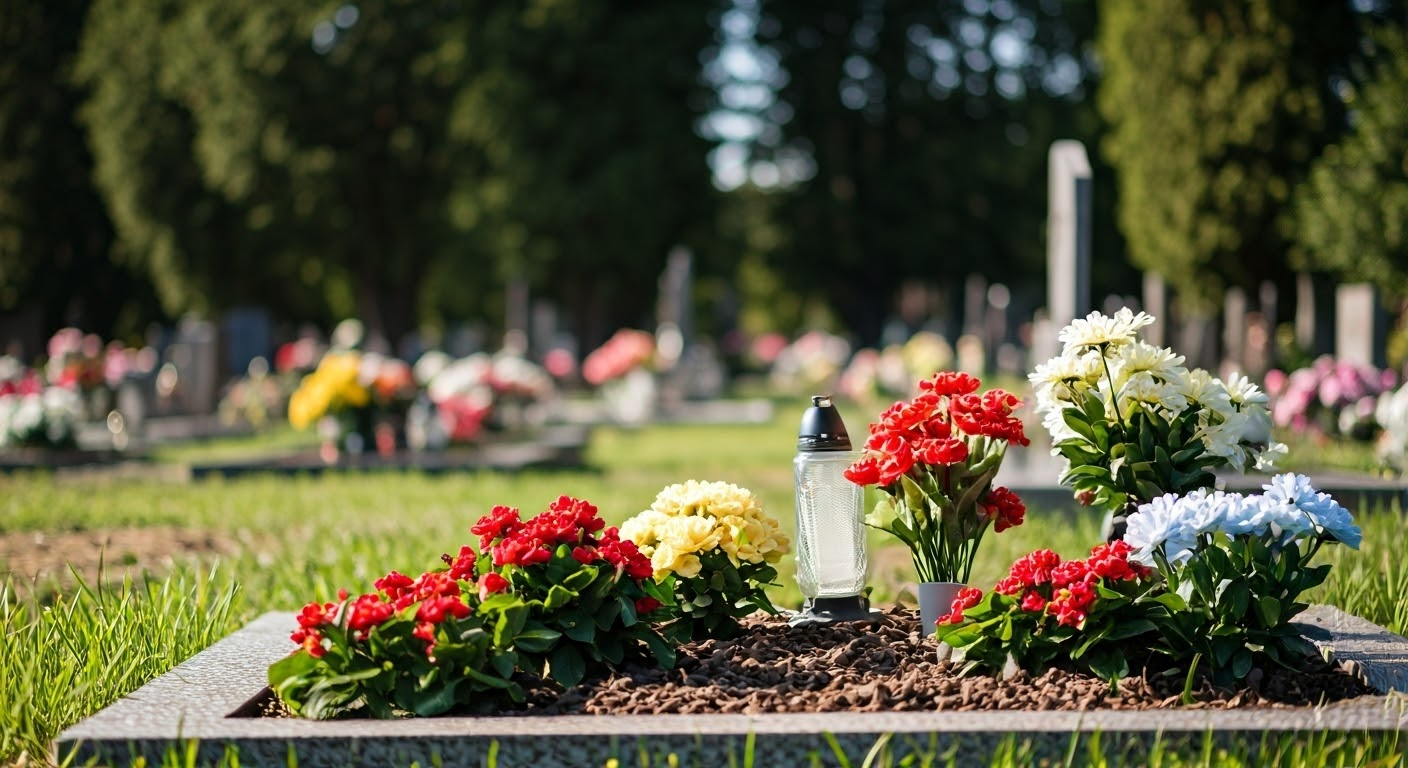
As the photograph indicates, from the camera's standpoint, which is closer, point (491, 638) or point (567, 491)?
point (491, 638)

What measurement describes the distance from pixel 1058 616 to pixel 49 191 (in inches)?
1273

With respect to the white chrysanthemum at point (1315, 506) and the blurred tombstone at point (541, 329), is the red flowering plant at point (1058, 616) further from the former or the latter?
the blurred tombstone at point (541, 329)

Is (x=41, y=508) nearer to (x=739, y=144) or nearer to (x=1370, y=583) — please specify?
(x=1370, y=583)

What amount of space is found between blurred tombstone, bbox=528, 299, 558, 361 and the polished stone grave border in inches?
1065

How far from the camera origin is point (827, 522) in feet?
14.5

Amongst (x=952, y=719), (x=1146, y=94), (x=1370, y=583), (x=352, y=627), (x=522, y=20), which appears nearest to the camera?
(x=952, y=719)

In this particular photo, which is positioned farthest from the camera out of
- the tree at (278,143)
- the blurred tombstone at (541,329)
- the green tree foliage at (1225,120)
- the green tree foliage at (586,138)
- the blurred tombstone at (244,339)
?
the blurred tombstone at (541,329)

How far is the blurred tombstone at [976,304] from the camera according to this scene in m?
35.5

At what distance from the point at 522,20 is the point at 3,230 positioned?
1170cm

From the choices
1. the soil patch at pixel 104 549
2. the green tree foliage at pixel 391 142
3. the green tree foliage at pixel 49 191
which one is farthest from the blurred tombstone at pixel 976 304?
the soil patch at pixel 104 549

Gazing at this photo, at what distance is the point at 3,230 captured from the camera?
30172mm

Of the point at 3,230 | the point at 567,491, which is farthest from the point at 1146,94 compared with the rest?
the point at 3,230

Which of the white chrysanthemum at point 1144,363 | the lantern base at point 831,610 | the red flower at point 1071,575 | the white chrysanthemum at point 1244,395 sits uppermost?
the white chrysanthemum at point 1144,363

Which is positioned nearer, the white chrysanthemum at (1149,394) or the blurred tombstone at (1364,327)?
the white chrysanthemum at (1149,394)
